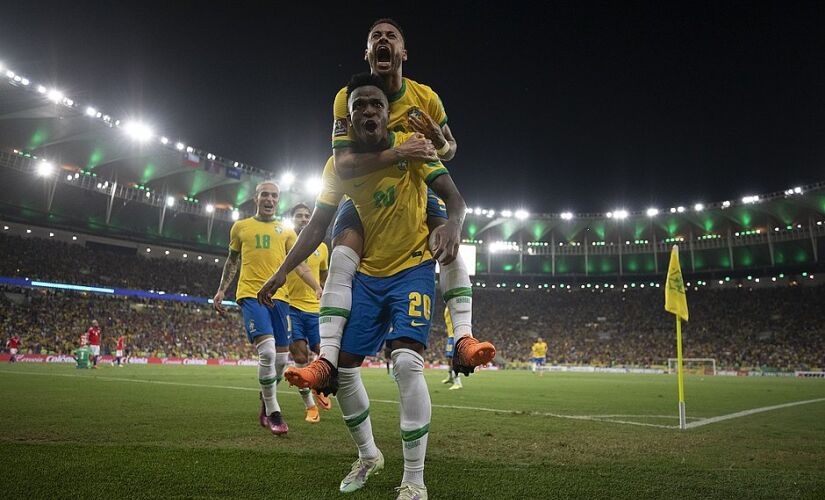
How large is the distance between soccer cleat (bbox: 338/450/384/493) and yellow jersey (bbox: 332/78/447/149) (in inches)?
80.4

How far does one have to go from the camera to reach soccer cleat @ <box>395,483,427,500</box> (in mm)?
3105

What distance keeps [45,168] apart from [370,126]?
44.3 meters

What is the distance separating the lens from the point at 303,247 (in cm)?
387

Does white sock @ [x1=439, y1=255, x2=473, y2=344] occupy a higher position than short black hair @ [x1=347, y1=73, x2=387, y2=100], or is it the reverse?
short black hair @ [x1=347, y1=73, x2=387, y2=100]

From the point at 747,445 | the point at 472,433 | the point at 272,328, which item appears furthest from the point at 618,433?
the point at 272,328

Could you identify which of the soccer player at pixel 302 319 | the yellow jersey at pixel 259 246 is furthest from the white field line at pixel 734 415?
the yellow jersey at pixel 259 246

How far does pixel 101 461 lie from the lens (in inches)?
155

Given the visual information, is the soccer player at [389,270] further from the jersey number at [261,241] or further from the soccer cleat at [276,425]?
the jersey number at [261,241]

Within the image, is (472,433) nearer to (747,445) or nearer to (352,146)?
(747,445)

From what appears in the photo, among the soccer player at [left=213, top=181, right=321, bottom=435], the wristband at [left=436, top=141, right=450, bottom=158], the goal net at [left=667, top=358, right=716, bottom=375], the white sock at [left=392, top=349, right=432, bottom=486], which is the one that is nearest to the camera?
the white sock at [left=392, top=349, right=432, bottom=486]

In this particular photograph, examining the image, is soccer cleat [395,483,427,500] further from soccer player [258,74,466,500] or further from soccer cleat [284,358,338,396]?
soccer cleat [284,358,338,396]

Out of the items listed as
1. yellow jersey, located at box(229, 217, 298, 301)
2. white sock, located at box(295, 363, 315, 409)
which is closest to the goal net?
white sock, located at box(295, 363, 315, 409)

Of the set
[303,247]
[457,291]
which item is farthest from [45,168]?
[457,291]

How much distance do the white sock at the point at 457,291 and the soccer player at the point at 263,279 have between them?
2906mm
